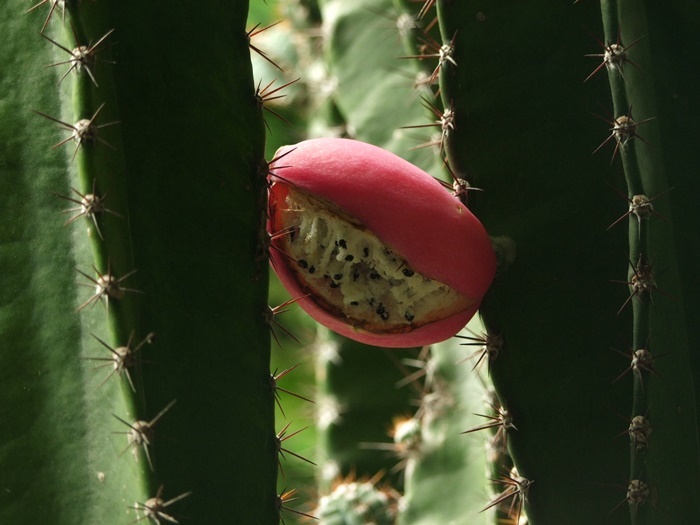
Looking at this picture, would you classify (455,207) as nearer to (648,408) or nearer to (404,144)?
(648,408)

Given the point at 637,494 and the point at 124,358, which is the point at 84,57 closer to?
the point at 124,358

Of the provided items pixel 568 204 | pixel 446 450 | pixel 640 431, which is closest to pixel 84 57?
pixel 568 204

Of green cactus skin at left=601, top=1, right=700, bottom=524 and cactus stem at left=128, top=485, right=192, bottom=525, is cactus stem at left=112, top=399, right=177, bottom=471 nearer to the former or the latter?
cactus stem at left=128, top=485, right=192, bottom=525

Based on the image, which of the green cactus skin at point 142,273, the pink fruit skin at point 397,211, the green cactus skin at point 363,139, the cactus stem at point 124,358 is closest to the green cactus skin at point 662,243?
the pink fruit skin at point 397,211

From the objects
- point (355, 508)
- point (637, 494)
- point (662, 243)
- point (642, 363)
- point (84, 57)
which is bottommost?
point (355, 508)

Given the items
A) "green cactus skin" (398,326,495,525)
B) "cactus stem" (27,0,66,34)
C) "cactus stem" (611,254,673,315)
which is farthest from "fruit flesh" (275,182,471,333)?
"green cactus skin" (398,326,495,525)

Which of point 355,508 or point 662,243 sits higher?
point 662,243
